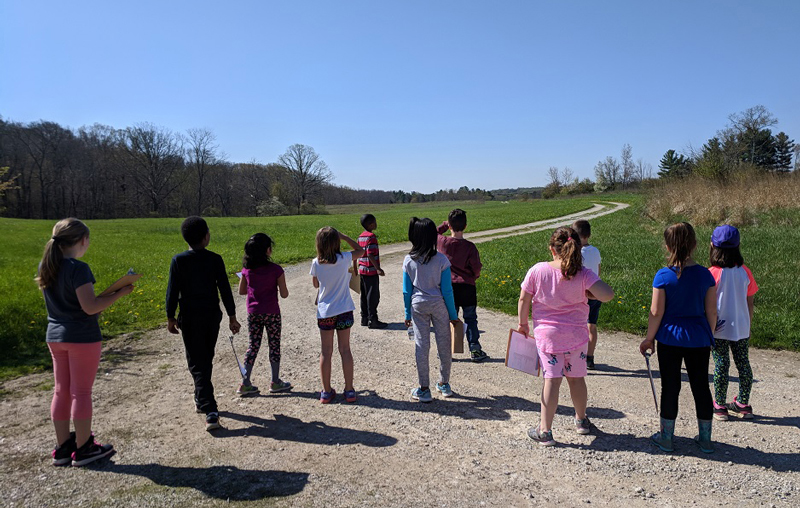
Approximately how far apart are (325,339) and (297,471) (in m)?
1.45

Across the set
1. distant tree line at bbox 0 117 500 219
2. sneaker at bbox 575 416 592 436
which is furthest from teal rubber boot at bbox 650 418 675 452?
distant tree line at bbox 0 117 500 219

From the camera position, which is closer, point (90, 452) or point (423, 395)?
point (90, 452)

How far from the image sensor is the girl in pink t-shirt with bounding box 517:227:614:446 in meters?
3.96

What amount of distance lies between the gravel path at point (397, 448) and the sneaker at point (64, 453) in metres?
0.10

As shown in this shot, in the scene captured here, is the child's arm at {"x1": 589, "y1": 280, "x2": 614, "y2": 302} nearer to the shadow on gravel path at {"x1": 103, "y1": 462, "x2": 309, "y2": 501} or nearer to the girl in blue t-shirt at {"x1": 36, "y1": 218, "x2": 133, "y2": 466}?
the shadow on gravel path at {"x1": 103, "y1": 462, "x2": 309, "y2": 501}

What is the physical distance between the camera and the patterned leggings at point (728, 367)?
14.7 ft

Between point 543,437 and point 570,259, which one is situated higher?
point 570,259

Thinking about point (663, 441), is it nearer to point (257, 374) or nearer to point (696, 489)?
point (696, 489)

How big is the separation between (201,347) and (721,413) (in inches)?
201

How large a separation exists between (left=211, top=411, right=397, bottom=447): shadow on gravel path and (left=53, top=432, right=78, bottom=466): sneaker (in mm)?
1130

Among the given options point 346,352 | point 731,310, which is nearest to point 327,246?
point 346,352

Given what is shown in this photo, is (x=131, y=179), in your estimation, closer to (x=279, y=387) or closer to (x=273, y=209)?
(x=273, y=209)

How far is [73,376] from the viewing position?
387 centimetres

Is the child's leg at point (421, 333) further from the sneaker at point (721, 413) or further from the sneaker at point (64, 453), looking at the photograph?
the sneaker at point (64, 453)
